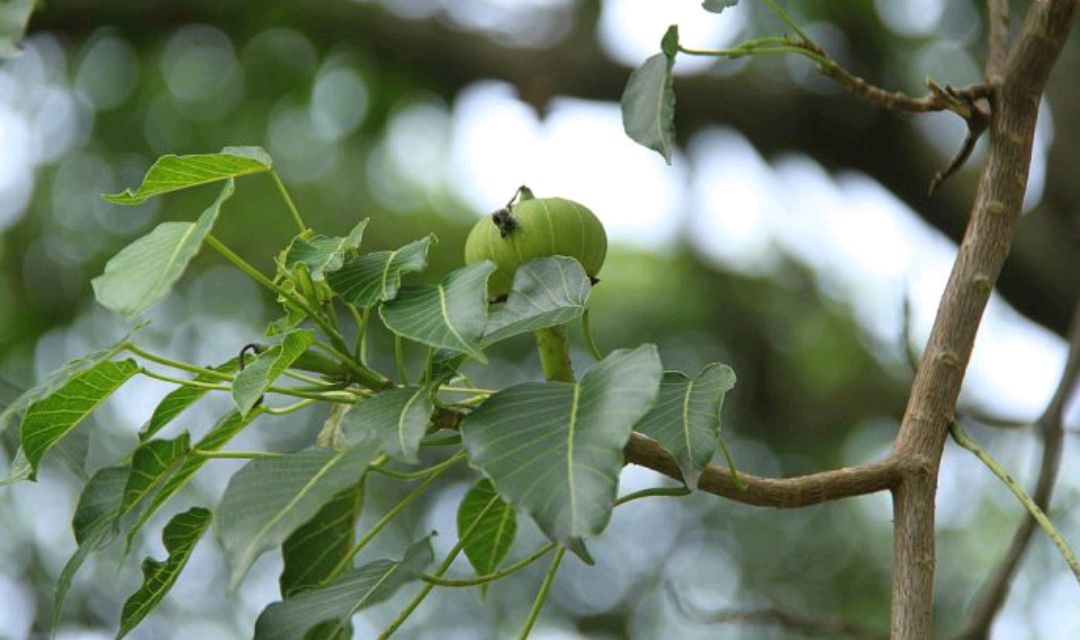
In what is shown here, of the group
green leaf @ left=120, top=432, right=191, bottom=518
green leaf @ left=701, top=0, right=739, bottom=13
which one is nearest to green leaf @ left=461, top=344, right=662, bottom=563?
green leaf @ left=120, top=432, right=191, bottom=518

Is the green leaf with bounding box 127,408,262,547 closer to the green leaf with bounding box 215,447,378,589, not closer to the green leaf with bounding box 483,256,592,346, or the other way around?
the green leaf with bounding box 215,447,378,589

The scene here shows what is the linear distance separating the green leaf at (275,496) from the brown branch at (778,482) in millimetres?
173

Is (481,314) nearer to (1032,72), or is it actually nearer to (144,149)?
(1032,72)

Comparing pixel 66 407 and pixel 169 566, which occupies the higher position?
pixel 66 407

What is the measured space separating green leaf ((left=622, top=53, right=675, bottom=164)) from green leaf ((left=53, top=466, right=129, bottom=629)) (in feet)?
1.33

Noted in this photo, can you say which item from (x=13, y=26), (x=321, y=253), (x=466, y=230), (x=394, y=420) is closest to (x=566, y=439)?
(x=394, y=420)

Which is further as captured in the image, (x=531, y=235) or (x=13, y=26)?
(x=13, y=26)

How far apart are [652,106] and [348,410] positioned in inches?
11.9

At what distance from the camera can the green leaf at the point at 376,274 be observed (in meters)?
0.83

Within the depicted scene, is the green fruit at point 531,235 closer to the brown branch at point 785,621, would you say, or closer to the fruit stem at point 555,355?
the fruit stem at point 555,355

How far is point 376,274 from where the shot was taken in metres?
0.85

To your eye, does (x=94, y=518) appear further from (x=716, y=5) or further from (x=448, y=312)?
(x=716, y=5)

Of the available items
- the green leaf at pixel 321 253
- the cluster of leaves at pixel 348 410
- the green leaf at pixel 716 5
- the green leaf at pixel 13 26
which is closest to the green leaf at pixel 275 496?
the cluster of leaves at pixel 348 410

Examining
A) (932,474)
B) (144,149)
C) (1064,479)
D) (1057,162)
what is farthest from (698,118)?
(932,474)
